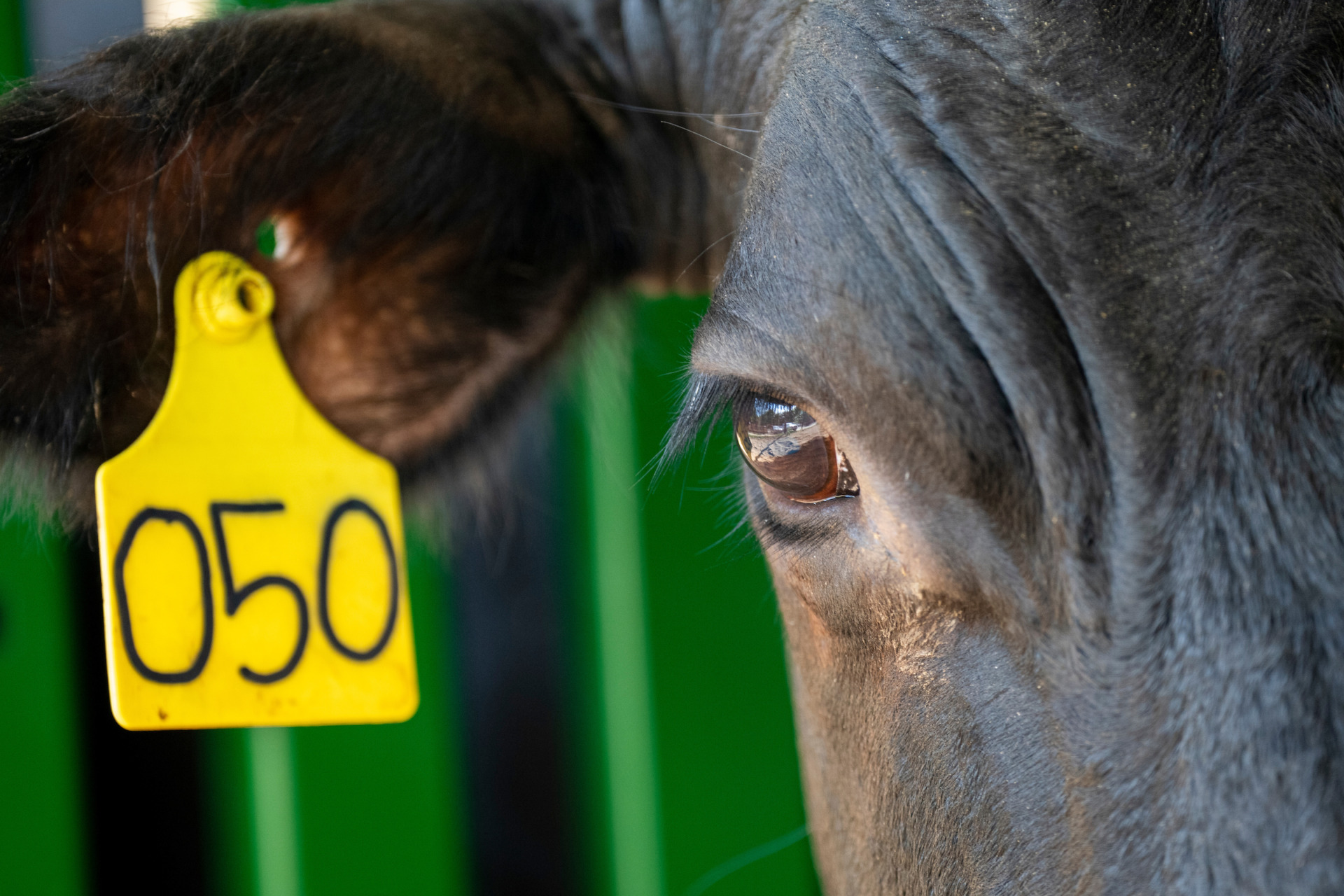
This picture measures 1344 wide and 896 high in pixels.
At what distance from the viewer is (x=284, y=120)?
100 cm

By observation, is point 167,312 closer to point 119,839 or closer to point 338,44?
point 338,44

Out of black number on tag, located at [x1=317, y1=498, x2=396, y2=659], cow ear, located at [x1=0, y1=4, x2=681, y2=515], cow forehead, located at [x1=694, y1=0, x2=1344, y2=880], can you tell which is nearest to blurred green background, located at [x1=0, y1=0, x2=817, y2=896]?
cow ear, located at [x1=0, y1=4, x2=681, y2=515]

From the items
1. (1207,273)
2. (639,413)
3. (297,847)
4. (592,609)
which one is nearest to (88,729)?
(297,847)

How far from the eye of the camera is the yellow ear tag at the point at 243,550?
0.93m

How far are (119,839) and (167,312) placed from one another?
34.4 inches

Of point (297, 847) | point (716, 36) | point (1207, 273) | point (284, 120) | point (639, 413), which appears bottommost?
point (297, 847)

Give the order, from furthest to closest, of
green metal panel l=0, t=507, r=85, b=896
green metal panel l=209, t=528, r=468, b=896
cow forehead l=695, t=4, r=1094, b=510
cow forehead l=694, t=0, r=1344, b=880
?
green metal panel l=209, t=528, r=468, b=896 → green metal panel l=0, t=507, r=85, b=896 → cow forehead l=695, t=4, r=1094, b=510 → cow forehead l=694, t=0, r=1344, b=880

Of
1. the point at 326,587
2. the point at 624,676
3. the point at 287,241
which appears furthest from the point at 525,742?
the point at 287,241

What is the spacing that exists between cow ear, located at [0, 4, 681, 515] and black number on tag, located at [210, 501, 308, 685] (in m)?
0.12

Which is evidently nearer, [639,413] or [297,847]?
[297,847]

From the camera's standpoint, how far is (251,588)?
0.98m

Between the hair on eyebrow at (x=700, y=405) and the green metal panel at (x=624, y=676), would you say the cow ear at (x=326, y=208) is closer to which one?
the hair on eyebrow at (x=700, y=405)

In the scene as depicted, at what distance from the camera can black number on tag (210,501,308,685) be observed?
3.18 feet

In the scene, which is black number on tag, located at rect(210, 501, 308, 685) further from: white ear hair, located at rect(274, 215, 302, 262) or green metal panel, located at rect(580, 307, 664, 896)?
green metal panel, located at rect(580, 307, 664, 896)
